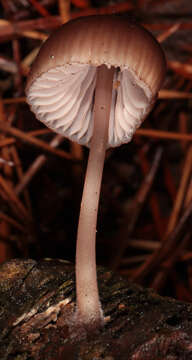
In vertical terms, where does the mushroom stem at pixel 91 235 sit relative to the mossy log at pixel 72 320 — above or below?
above

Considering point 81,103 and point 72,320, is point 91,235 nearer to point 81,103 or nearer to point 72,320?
point 72,320

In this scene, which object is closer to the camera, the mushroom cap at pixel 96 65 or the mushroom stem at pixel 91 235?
the mushroom cap at pixel 96 65

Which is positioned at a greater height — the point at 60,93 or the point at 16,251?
the point at 60,93

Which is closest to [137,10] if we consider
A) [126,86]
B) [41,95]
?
[126,86]

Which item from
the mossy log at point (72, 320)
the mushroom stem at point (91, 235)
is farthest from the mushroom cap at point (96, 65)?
the mossy log at point (72, 320)

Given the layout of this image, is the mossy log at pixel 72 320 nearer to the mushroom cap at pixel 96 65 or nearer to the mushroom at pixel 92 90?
the mushroom at pixel 92 90

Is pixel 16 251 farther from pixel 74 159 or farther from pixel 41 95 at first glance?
pixel 41 95

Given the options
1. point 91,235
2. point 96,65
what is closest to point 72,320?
point 91,235

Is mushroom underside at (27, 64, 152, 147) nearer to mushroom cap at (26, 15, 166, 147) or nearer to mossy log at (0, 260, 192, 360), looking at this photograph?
mushroom cap at (26, 15, 166, 147)
